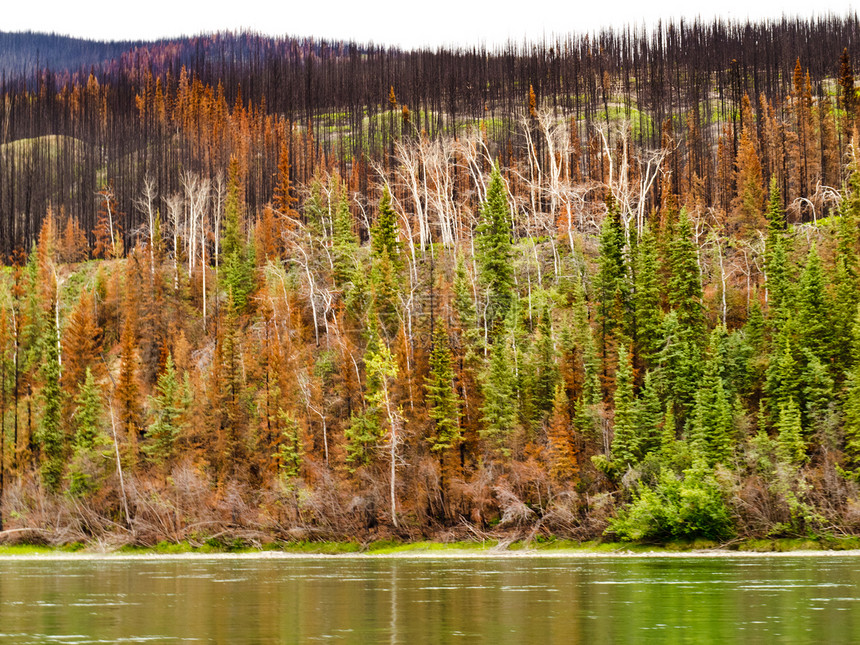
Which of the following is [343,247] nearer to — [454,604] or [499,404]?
[499,404]

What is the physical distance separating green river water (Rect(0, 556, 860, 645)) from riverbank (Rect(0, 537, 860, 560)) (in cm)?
879

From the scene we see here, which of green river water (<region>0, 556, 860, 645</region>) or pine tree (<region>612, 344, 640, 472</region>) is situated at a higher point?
pine tree (<region>612, 344, 640, 472</region>)

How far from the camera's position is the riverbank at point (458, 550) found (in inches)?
2480

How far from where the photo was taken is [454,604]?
31.7m

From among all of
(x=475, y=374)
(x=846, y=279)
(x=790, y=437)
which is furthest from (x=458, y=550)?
(x=846, y=279)

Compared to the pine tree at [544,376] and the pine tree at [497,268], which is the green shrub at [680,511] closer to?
the pine tree at [544,376]

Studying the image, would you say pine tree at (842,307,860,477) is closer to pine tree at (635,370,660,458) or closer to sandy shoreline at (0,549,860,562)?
sandy shoreline at (0,549,860,562)

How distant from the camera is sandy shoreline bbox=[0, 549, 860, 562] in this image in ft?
202

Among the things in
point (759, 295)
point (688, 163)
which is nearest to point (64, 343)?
point (759, 295)

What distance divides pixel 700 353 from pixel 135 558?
5166cm

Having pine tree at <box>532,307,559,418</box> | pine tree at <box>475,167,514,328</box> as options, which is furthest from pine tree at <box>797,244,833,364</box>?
pine tree at <box>475,167,514,328</box>

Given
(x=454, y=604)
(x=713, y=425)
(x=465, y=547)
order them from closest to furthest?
(x=454, y=604) < (x=713, y=425) < (x=465, y=547)

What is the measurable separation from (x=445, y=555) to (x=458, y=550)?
5.54 feet

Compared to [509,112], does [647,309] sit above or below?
below
